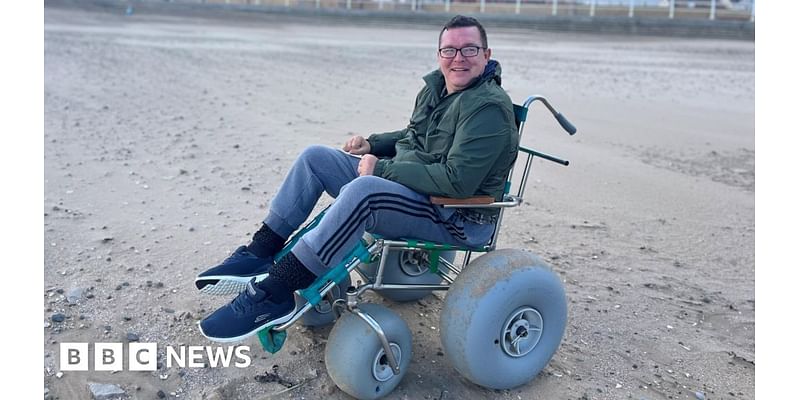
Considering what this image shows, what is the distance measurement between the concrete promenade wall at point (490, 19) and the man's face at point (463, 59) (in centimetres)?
2542

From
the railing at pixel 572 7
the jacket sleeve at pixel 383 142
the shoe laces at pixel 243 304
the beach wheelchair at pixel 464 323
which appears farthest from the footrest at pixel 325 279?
the railing at pixel 572 7

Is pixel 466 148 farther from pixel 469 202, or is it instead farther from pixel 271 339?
pixel 271 339

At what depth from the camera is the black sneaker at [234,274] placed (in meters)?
3.81

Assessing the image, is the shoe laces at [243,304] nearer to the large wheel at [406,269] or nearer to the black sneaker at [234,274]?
the black sneaker at [234,274]

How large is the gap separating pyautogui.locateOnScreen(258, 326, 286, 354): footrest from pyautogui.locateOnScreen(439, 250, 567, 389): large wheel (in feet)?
2.52

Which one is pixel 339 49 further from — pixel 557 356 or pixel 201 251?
pixel 557 356

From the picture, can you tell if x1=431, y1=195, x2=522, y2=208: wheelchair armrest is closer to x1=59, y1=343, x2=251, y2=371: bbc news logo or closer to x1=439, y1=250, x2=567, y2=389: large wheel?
x1=439, y1=250, x2=567, y2=389: large wheel

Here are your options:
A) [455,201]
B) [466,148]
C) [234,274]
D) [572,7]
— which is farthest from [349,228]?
[572,7]

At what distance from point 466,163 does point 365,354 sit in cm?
98

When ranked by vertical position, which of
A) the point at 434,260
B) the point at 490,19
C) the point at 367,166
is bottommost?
the point at 434,260

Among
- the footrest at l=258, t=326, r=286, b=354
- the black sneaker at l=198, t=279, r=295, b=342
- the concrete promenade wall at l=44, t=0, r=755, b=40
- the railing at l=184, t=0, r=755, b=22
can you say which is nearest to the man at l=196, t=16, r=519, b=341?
the black sneaker at l=198, t=279, r=295, b=342

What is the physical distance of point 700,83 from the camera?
14906 millimetres

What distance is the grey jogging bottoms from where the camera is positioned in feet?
11.2

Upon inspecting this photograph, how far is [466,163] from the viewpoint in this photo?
3.49 m
